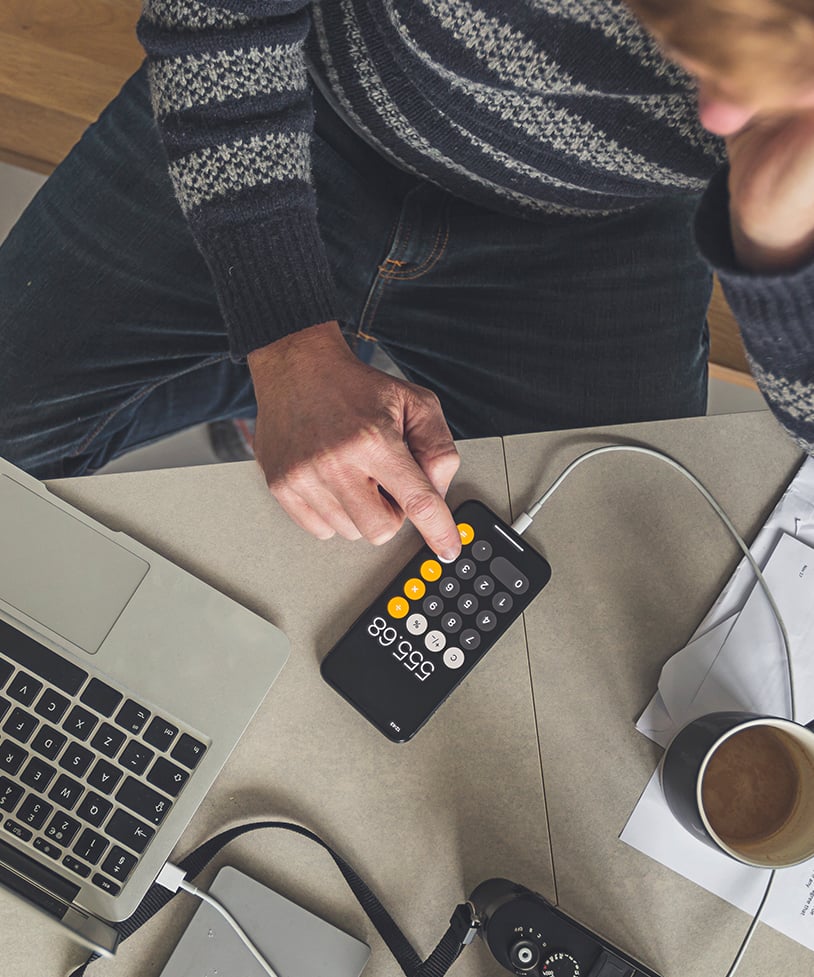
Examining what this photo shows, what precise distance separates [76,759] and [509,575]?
12.3 inches

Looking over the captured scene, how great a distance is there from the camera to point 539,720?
568mm

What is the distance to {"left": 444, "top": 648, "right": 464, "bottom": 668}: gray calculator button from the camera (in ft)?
1.83

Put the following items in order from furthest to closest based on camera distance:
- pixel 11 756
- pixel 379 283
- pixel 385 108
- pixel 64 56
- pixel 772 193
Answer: pixel 64 56
pixel 379 283
pixel 385 108
pixel 11 756
pixel 772 193

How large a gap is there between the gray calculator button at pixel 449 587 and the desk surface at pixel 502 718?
0.12ft

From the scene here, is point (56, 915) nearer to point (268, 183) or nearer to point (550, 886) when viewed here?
point (550, 886)

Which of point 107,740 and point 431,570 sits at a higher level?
point 431,570

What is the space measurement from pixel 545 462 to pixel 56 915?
0.44 m

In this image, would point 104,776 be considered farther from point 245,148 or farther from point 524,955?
point 245,148

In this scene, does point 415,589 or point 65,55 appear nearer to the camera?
point 415,589

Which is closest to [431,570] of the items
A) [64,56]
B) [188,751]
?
[188,751]

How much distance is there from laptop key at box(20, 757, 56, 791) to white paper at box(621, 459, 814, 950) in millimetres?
387

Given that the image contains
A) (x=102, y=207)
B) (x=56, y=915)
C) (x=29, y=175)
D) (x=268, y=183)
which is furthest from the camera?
(x=29, y=175)

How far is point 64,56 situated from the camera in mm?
1105

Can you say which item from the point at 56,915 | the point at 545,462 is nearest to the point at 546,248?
the point at 545,462
